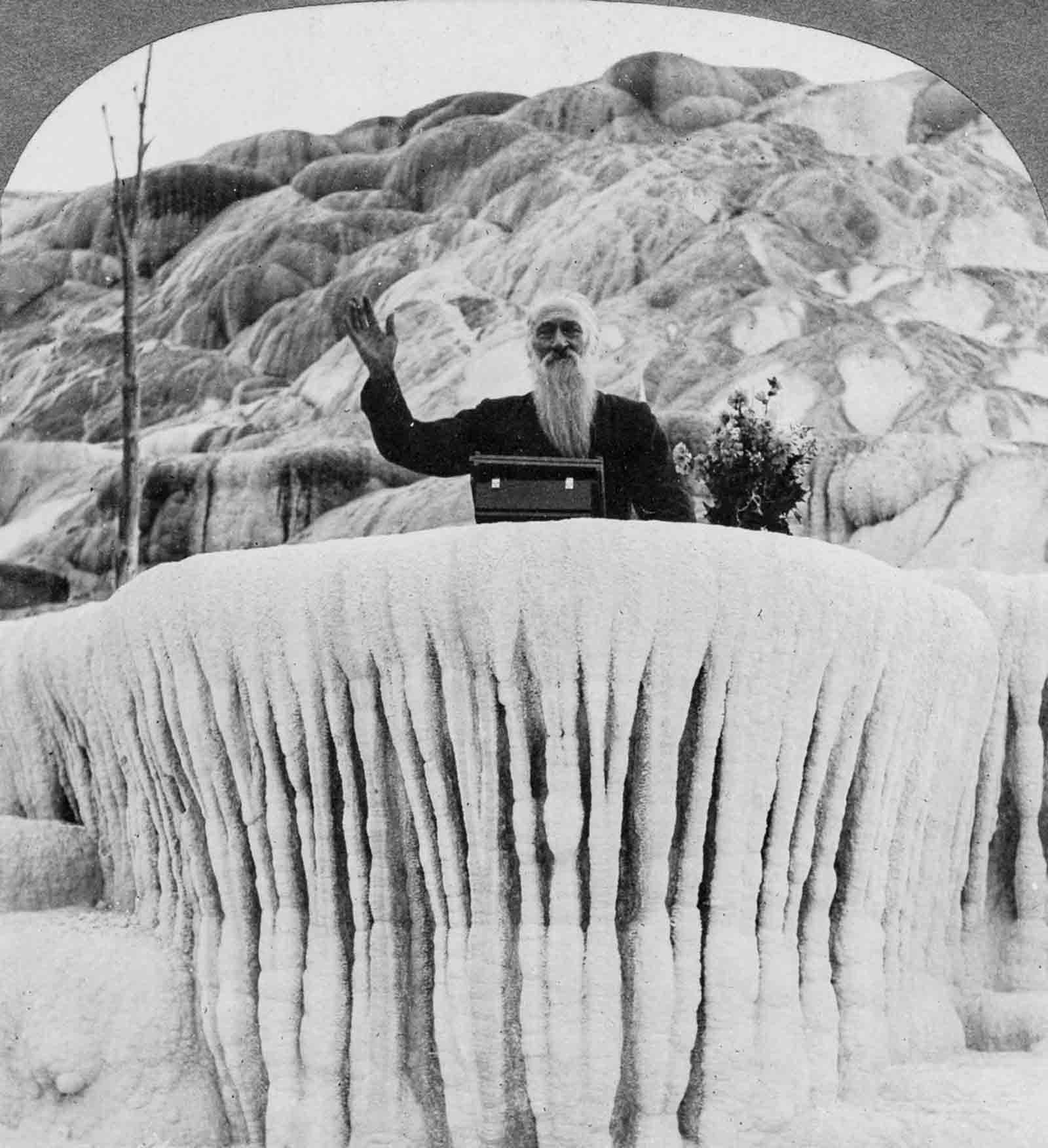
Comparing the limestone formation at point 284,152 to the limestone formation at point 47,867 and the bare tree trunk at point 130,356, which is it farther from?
the limestone formation at point 47,867

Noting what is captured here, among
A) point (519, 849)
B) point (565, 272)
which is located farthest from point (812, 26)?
point (519, 849)

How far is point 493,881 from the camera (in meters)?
4.20

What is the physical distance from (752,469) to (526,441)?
2.12 feet

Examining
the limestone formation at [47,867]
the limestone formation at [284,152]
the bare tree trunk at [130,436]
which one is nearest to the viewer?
the limestone formation at [47,867]

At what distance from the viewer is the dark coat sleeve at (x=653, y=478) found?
520cm

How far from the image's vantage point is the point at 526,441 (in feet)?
17.3

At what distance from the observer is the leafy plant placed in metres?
5.25

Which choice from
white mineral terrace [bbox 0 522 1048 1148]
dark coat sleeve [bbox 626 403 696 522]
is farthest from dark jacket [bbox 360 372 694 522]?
white mineral terrace [bbox 0 522 1048 1148]

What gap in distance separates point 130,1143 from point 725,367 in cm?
276

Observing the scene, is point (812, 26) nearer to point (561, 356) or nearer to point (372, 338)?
point (561, 356)

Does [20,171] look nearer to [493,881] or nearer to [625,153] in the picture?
[625,153]

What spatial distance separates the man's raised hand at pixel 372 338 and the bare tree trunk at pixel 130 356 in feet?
2.27

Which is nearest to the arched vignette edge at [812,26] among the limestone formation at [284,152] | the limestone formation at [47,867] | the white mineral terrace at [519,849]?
the limestone formation at [284,152]

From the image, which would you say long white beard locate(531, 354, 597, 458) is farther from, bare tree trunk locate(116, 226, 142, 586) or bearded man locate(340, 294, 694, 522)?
bare tree trunk locate(116, 226, 142, 586)
